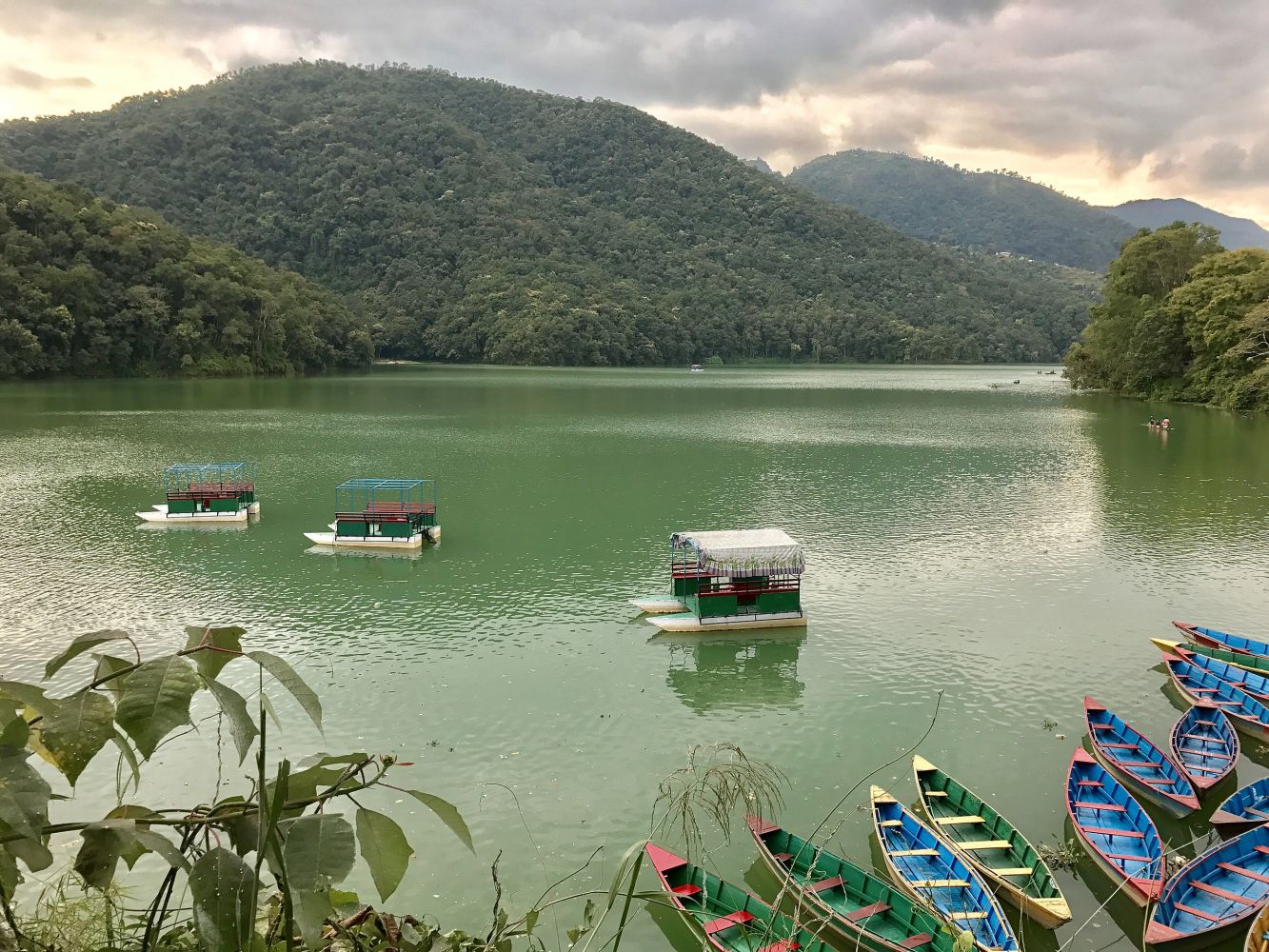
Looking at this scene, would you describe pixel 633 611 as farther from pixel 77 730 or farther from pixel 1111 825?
pixel 77 730

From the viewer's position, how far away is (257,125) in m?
131

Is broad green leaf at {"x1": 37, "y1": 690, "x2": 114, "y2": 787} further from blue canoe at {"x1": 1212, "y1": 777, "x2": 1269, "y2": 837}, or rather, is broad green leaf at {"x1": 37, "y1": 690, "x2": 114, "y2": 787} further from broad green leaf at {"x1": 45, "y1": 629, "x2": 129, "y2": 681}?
blue canoe at {"x1": 1212, "y1": 777, "x2": 1269, "y2": 837}

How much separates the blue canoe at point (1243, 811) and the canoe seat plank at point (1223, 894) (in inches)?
56.3

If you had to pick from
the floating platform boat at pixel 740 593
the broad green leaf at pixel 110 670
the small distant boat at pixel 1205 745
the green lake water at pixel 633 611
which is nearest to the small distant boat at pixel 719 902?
the green lake water at pixel 633 611

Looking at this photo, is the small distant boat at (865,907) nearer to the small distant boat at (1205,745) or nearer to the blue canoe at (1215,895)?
the blue canoe at (1215,895)

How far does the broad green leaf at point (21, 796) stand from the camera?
4.50ft

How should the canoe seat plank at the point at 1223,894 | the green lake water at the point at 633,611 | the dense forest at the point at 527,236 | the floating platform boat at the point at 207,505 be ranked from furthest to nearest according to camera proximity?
the dense forest at the point at 527,236
the floating platform boat at the point at 207,505
the green lake water at the point at 633,611
the canoe seat plank at the point at 1223,894

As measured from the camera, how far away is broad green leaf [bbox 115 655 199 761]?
1.45 m

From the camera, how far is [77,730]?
5.08ft

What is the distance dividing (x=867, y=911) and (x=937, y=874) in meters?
1.25

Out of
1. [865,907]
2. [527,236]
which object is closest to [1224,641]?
[865,907]

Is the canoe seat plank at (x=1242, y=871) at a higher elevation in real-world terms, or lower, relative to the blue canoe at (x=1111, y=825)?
higher

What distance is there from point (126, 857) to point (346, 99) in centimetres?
16831

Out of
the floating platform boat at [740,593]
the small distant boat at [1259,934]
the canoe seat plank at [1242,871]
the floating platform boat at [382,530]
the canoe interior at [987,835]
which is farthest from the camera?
the floating platform boat at [382,530]
